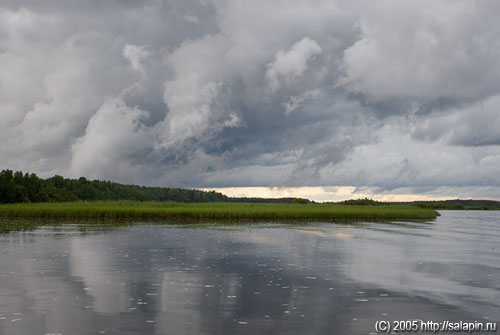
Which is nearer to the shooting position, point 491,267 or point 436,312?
point 436,312

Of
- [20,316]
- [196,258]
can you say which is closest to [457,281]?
[196,258]

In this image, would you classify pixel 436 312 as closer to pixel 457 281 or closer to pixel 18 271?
pixel 457 281

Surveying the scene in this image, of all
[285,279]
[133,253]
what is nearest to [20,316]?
[285,279]

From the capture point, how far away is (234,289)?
1995 centimetres

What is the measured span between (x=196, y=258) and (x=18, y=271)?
980cm

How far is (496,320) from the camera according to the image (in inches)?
608

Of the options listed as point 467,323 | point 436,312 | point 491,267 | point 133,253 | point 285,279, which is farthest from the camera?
point 133,253

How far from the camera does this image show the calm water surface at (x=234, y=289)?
580 inches

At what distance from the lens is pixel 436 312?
53.6 feet

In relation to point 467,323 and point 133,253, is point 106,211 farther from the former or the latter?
point 467,323

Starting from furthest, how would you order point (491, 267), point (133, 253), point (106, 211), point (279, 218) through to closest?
Answer: point (279, 218) → point (106, 211) → point (133, 253) → point (491, 267)

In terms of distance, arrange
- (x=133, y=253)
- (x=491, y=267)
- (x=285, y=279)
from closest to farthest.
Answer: (x=285, y=279)
(x=491, y=267)
(x=133, y=253)

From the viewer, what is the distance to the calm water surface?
580 inches

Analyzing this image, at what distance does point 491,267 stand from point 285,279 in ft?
42.9
